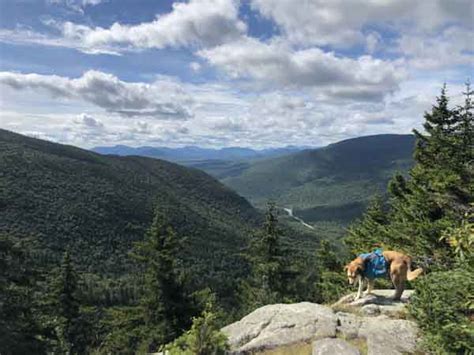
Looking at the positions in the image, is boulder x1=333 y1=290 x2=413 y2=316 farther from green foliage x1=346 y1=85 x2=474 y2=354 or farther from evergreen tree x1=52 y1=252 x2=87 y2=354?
evergreen tree x1=52 y1=252 x2=87 y2=354

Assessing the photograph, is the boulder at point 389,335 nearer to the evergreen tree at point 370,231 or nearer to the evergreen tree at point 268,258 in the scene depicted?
the evergreen tree at point 370,231

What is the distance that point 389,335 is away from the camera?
29.3ft

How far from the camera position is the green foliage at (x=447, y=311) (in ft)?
A: 22.1

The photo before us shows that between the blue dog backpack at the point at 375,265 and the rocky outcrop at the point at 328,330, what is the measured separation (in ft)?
2.71

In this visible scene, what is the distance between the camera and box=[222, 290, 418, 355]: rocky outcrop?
28.1 feet

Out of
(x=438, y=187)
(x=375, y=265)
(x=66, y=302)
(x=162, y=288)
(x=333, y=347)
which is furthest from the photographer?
(x=66, y=302)

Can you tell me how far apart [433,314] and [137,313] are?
1883 centimetres

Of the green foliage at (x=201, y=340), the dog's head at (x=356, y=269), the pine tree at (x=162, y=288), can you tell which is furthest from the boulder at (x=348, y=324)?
the pine tree at (x=162, y=288)

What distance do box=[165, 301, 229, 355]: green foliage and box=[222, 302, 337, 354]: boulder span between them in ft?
2.96

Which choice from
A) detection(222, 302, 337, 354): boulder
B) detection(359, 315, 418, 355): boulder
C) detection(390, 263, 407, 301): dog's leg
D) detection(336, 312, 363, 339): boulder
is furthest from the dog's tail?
detection(222, 302, 337, 354): boulder

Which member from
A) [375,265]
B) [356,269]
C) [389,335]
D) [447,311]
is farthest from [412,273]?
[447,311]

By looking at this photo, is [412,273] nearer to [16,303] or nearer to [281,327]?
[281,327]

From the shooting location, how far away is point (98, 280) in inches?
5217

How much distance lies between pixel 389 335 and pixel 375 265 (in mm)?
2633
